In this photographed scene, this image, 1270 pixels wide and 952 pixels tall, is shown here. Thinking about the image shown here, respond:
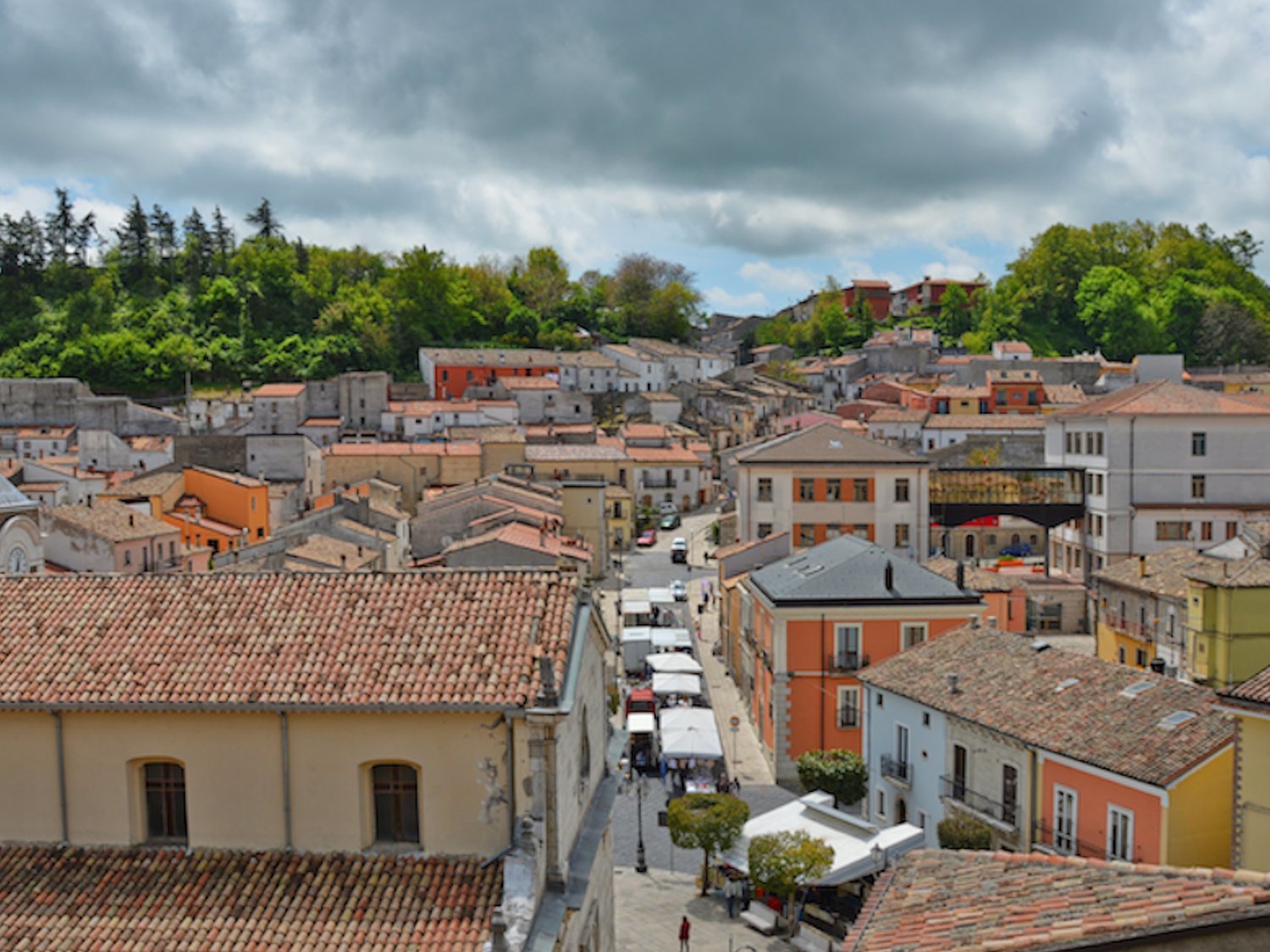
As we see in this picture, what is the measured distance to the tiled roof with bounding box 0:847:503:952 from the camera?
33.9ft

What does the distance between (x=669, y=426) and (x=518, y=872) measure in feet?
236

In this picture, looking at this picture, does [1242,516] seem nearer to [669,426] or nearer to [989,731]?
[989,731]

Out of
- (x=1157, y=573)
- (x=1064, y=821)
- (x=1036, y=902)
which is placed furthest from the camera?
(x=1157, y=573)

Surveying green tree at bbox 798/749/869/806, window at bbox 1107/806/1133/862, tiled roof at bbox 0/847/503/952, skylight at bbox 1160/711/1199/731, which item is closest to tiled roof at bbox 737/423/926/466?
green tree at bbox 798/749/869/806

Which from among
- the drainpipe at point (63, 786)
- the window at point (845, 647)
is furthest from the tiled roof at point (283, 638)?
the window at point (845, 647)

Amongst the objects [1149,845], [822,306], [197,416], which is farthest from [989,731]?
[822,306]

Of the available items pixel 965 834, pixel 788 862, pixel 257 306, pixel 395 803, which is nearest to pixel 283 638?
pixel 395 803

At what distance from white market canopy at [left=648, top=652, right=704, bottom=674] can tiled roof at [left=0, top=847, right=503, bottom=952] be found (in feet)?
75.2

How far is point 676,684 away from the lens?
3228cm

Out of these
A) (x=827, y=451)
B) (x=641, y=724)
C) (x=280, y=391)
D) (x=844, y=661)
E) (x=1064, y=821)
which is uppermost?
(x=280, y=391)

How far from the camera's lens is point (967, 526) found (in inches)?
2196

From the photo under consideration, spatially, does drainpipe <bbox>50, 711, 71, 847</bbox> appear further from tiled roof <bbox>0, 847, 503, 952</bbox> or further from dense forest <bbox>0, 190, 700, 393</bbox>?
dense forest <bbox>0, 190, 700, 393</bbox>

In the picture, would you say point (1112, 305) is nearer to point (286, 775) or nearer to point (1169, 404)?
point (1169, 404)

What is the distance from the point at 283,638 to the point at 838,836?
12326mm
